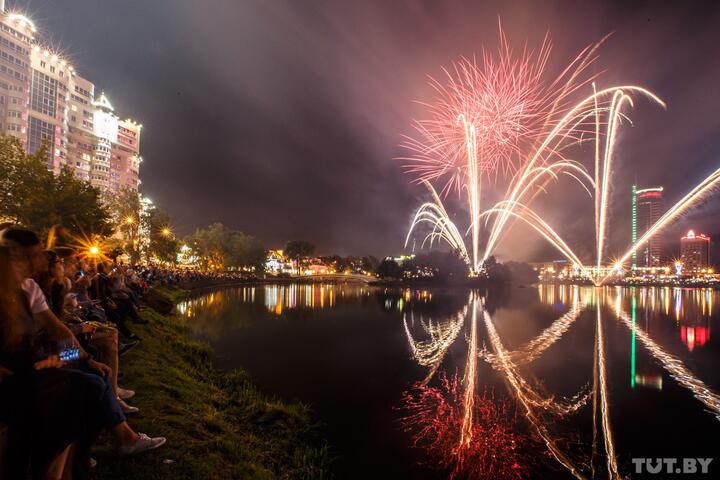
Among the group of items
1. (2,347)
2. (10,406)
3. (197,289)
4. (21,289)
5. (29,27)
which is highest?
(29,27)

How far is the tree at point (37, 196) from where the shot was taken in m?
30.3

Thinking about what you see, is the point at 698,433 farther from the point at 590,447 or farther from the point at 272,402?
the point at 272,402

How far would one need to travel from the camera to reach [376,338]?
20.8m

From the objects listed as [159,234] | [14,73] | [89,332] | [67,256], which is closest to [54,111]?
[14,73]

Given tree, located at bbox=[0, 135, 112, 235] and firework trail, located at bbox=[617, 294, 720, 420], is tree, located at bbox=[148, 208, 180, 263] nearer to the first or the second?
tree, located at bbox=[0, 135, 112, 235]

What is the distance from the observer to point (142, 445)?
17.6 ft

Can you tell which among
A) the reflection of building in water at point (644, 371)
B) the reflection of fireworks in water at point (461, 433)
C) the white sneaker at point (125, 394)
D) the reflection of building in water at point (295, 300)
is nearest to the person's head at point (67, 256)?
the white sneaker at point (125, 394)

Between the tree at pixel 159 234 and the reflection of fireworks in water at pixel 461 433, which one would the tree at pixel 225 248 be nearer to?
the tree at pixel 159 234

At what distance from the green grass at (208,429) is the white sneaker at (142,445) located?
0.09m

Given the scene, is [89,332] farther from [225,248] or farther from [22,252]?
[225,248]

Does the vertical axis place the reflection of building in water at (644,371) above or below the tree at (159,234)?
below

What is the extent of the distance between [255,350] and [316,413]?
816 cm

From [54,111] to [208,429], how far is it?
105 m

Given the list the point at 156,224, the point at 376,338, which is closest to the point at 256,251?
the point at 156,224
